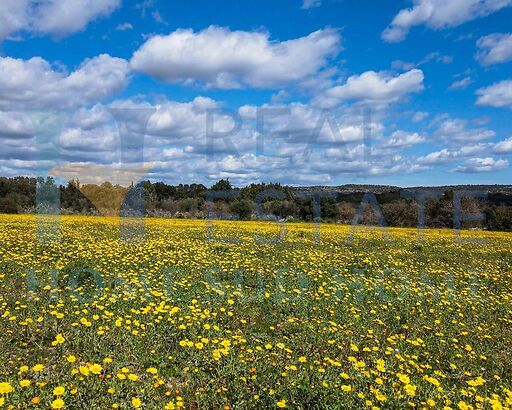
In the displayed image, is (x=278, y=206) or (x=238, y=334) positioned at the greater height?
(x=278, y=206)

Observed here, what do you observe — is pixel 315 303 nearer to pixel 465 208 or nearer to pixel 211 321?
pixel 211 321

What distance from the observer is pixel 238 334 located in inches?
254

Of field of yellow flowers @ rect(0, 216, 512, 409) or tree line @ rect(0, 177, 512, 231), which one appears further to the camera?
tree line @ rect(0, 177, 512, 231)

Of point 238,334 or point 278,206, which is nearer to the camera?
point 238,334

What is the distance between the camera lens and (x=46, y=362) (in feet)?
16.9

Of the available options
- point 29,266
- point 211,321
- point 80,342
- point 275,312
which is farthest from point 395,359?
point 29,266

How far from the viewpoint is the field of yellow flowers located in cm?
461

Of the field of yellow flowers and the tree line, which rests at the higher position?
the tree line

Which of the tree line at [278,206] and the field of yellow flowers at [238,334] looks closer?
the field of yellow flowers at [238,334]

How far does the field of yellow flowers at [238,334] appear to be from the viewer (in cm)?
461

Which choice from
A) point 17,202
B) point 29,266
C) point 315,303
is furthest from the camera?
point 17,202

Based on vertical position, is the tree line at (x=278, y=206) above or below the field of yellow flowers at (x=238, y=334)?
above

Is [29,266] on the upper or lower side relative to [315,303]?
upper

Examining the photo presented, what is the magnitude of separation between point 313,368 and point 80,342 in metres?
3.34
